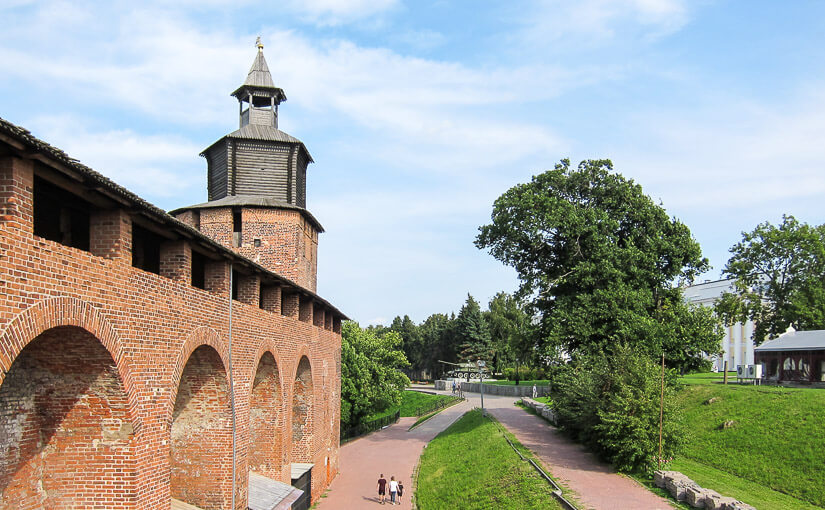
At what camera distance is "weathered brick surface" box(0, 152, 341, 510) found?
6.57 meters

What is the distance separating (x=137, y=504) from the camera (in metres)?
8.64

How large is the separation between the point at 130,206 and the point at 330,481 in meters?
19.0

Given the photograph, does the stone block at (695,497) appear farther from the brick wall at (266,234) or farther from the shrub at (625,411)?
the brick wall at (266,234)

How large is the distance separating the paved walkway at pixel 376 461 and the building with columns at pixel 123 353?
5987 mm

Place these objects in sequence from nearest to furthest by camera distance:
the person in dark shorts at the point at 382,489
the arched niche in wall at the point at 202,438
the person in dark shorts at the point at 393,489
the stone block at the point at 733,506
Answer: the arched niche in wall at the point at 202,438 < the stone block at the point at 733,506 < the person in dark shorts at the point at 393,489 < the person in dark shorts at the point at 382,489

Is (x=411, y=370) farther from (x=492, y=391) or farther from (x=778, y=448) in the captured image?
(x=778, y=448)

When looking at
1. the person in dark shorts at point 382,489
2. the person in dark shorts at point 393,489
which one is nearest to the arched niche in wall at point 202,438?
the person in dark shorts at point 393,489

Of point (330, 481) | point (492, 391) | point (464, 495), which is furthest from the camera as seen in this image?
point (492, 391)

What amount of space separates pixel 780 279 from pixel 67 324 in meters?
42.6

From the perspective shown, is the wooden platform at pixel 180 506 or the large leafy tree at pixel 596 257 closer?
the wooden platform at pixel 180 506

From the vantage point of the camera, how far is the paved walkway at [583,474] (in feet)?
54.1

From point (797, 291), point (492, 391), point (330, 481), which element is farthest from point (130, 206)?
point (492, 391)

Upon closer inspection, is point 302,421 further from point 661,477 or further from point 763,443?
point 763,443

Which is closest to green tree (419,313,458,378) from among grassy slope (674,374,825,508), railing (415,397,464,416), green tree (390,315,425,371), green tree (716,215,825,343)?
green tree (390,315,425,371)
